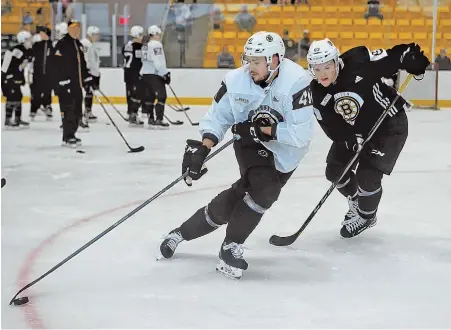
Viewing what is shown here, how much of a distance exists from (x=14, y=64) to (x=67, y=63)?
1686mm

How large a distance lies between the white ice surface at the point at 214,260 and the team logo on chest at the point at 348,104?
523 mm

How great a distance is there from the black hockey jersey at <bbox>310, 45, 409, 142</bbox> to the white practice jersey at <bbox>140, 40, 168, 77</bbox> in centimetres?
461

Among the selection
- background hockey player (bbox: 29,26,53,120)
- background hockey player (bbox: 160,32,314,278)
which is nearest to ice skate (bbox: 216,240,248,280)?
background hockey player (bbox: 160,32,314,278)

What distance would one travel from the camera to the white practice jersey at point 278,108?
249 centimetres

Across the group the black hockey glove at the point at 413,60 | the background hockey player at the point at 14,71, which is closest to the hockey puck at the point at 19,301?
the black hockey glove at the point at 413,60

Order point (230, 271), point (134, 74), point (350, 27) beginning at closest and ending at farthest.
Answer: point (230, 271) < point (134, 74) < point (350, 27)

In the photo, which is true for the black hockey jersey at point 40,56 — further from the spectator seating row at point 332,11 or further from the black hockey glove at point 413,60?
the black hockey glove at point 413,60

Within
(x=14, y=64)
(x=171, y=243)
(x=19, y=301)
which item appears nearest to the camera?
(x=19, y=301)

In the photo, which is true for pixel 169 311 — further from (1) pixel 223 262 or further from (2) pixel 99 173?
(2) pixel 99 173

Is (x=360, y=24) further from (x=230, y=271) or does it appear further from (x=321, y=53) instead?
(x=230, y=271)

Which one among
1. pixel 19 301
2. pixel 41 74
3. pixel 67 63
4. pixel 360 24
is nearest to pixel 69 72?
pixel 67 63

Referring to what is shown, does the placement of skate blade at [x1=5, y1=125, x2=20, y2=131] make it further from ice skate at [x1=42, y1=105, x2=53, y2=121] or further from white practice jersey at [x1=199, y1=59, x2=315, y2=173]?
white practice jersey at [x1=199, y1=59, x2=315, y2=173]

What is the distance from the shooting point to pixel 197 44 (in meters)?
10.3

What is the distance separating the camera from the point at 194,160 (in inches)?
98.0
